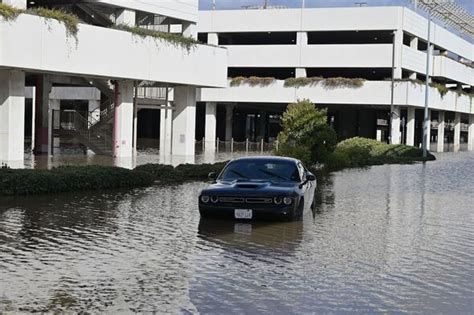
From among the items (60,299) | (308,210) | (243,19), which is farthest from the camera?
(243,19)

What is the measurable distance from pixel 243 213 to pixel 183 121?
27528mm

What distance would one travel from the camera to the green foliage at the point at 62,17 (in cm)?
2878

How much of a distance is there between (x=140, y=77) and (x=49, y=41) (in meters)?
6.07

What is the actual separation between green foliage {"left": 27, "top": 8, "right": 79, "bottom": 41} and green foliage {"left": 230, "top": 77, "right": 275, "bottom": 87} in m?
28.9

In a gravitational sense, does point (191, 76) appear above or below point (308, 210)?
above

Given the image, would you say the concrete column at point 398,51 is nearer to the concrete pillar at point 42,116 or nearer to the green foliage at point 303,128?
the green foliage at point 303,128

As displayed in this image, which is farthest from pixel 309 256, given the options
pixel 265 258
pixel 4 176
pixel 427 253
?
pixel 4 176

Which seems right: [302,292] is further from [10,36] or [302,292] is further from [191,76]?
[191,76]

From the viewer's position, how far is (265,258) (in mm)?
10539

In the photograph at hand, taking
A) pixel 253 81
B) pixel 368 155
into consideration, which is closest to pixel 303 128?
pixel 368 155

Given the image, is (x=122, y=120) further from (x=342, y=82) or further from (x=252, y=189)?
(x=342, y=82)

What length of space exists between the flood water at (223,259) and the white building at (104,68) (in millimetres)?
12650

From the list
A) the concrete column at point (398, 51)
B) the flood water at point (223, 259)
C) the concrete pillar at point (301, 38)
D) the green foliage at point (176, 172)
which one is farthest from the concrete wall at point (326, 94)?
the flood water at point (223, 259)

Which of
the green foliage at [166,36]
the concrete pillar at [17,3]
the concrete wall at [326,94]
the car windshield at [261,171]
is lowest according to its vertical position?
the car windshield at [261,171]
